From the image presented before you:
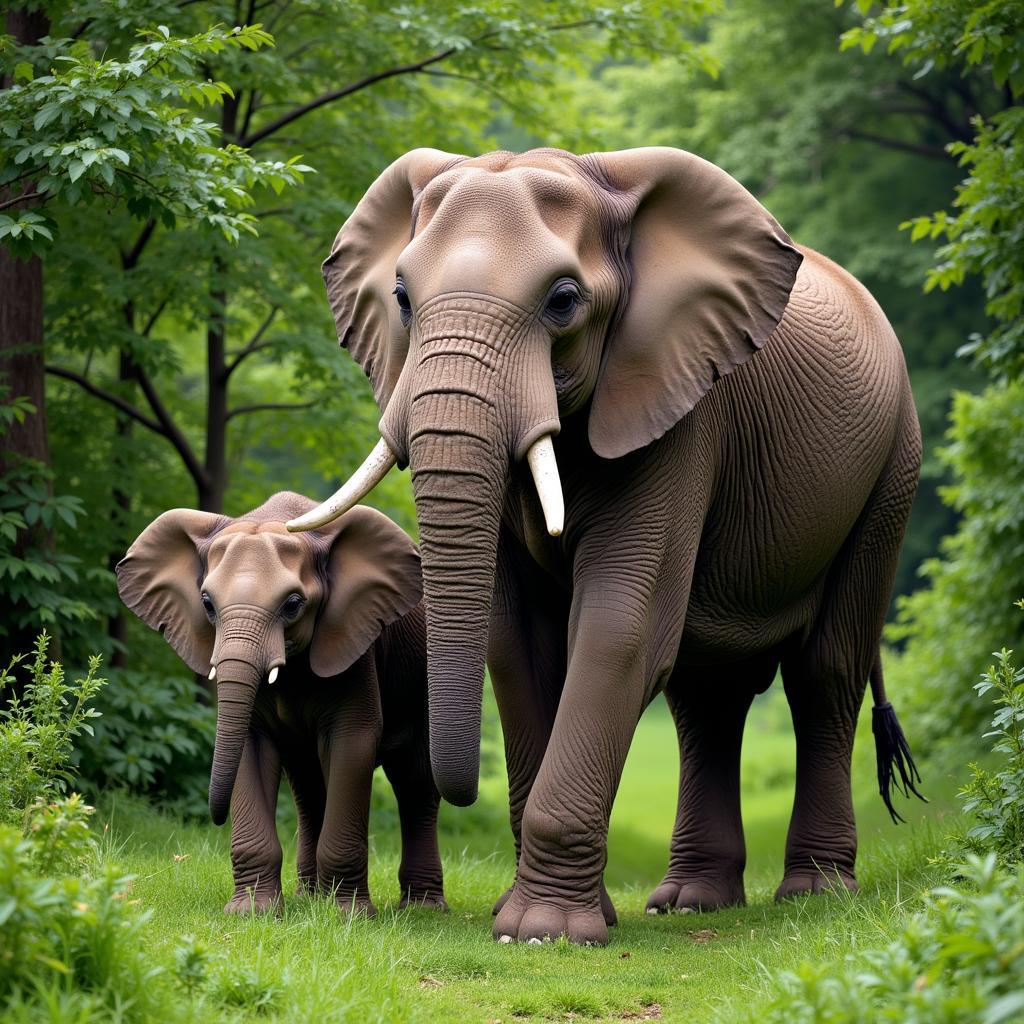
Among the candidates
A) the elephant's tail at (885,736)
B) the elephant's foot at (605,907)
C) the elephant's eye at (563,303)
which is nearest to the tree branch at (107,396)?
the elephant's foot at (605,907)

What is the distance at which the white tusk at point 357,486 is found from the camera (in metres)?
7.02

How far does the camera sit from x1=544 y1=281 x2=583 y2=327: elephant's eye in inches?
263

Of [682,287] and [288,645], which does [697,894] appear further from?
[682,287]

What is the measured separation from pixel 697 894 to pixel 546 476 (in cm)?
386

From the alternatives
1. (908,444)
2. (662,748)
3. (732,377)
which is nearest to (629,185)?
(732,377)

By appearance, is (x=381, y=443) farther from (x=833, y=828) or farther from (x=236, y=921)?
(x=833, y=828)

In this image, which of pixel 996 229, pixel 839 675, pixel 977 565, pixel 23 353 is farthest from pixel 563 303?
pixel 977 565

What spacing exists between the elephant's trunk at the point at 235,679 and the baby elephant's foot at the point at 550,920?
1326 mm

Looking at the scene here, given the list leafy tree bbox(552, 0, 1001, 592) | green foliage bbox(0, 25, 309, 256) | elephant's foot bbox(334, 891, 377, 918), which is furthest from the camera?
leafy tree bbox(552, 0, 1001, 592)

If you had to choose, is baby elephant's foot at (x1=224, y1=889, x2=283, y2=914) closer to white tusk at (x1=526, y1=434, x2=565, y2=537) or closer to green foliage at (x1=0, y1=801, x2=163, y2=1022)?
green foliage at (x1=0, y1=801, x2=163, y2=1022)

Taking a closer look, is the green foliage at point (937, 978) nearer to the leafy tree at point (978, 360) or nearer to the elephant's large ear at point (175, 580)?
the elephant's large ear at point (175, 580)

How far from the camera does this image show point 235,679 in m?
7.11

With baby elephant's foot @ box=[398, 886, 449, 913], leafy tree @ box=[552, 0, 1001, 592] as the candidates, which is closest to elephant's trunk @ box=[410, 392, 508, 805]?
baby elephant's foot @ box=[398, 886, 449, 913]

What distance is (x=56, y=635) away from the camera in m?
10.5
